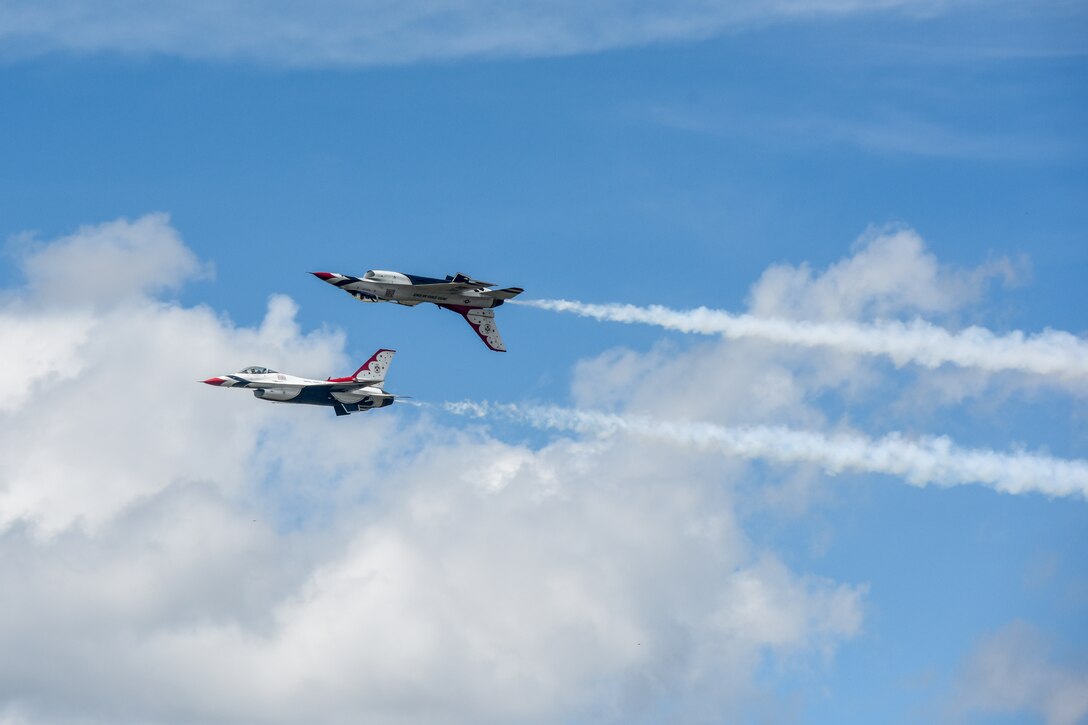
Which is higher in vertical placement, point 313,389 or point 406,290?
point 406,290

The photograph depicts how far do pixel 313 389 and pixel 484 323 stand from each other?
14.2 meters

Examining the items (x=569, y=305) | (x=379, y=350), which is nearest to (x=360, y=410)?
(x=379, y=350)

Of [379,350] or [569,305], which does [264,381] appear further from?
[569,305]

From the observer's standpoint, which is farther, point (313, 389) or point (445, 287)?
point (313, 389)

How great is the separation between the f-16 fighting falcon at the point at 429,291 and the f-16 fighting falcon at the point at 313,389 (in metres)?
8.04

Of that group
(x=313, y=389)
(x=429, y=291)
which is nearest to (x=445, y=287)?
(x=429, y=291)

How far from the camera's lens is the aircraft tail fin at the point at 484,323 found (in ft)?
519

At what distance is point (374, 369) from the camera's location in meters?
163

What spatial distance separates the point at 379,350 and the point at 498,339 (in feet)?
33.9

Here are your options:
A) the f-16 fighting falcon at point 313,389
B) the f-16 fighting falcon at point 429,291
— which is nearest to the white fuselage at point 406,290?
the f-16 fighting falcon at point 429,291

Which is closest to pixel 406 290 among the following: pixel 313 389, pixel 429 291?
pixel 429 291

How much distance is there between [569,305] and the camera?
158000 mm

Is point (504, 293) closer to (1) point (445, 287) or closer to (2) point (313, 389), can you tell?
(1) point (445, 287)

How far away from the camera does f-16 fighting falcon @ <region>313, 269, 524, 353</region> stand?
155 m
